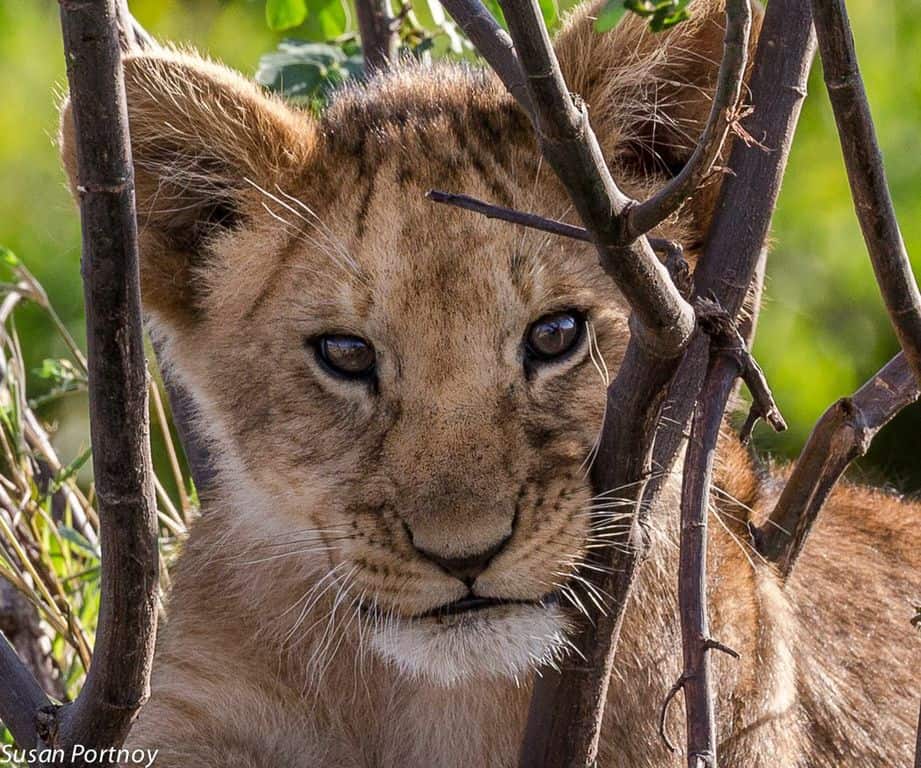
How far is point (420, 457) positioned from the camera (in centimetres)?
276

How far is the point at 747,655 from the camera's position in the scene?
3055 millimetres

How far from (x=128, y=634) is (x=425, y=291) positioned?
920 millimetres

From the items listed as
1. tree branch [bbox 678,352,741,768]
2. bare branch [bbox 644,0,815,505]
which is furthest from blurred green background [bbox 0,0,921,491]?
tree branch [bbox 678,352,741,768]

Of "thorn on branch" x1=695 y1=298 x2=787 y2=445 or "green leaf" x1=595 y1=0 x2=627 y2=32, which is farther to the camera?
"thorn on branch" x1=695 y1=298 x2=787 y2=445

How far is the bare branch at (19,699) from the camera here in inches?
96.8

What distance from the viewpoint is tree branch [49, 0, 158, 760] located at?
6.16 ft

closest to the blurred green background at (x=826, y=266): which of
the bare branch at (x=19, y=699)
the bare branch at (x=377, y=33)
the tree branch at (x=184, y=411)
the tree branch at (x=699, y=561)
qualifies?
the bare branch at (x=377, y=33)

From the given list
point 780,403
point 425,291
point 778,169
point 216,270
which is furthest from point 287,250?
point 780,403

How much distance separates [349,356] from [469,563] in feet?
1.84

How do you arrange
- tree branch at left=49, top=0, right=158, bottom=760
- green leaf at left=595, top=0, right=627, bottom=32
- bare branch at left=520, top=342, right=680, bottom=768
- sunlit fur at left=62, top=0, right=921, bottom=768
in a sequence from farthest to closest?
sunlit fur at left=62, top=0, right=921, bottom=768
bare branch at left=520, top=342, right=680, bottom=768
green leaf at left=595, top=0, right=627, bottom=32
tree branch at left=49, top=0, right=158, bottom=760

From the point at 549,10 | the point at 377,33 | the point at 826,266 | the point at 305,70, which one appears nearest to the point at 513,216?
the point at 549,10

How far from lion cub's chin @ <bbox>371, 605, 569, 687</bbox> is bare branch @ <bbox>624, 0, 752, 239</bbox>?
101 cm

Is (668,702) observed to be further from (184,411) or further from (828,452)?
(184,411)

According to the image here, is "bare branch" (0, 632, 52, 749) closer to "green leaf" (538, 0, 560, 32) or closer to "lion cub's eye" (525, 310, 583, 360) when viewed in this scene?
"lion cub's eye" (525, 310, 583, 360)
